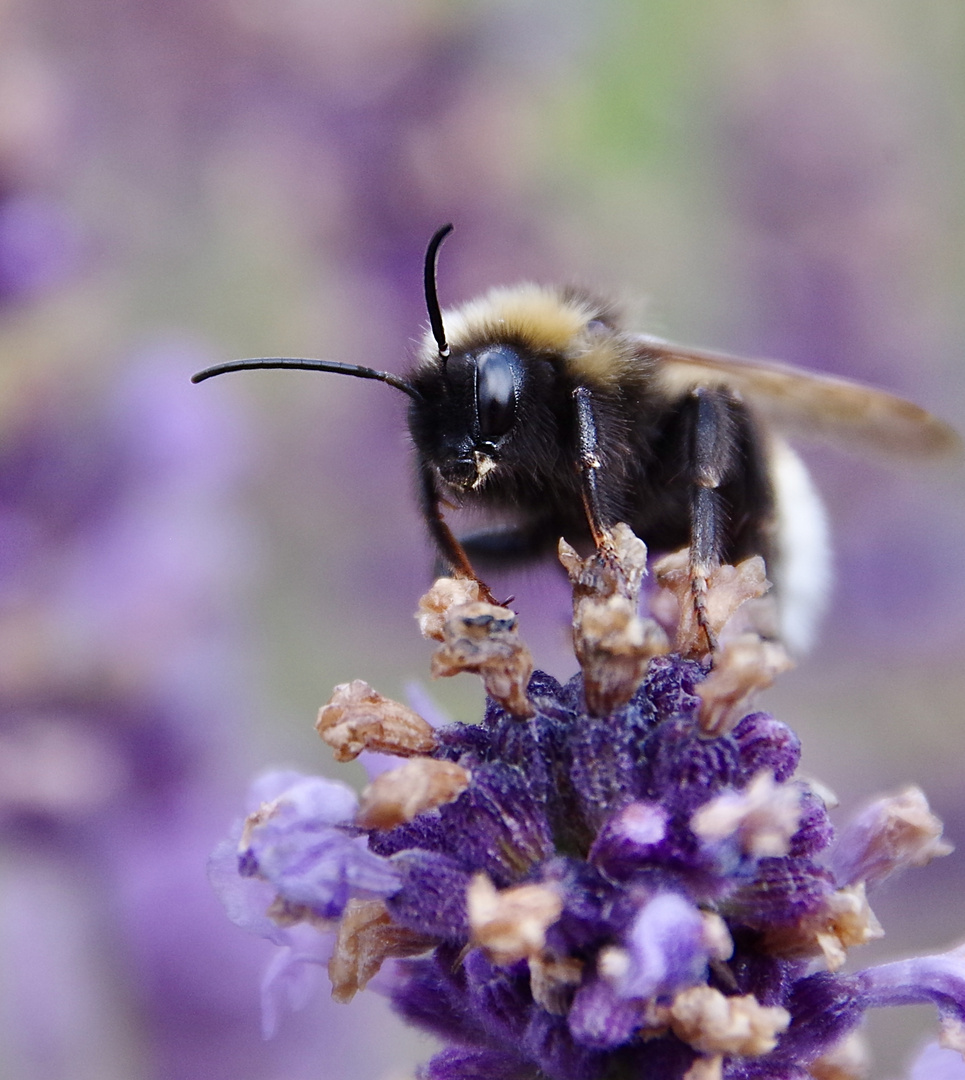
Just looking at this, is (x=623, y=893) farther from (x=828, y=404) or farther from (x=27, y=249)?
(x=27, y=249)

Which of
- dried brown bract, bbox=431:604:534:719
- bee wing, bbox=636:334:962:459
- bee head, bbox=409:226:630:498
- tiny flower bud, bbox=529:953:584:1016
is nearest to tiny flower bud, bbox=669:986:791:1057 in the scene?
tiny flower bud, bbox=529:953:584:1016

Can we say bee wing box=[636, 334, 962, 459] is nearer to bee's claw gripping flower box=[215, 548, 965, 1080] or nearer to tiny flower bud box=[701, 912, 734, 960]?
bee's claw gripping flower box=[215, 548, 965, 1080]

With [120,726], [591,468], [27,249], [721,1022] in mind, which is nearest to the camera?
[721,1022]

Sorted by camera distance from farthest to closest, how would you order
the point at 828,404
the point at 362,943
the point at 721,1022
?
the point at 828,404 → the point at 362,943 → the point at 721,1022

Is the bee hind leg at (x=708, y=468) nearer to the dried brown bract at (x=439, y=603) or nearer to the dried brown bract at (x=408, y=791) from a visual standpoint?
the dried brown bract at (x=439, y=603)

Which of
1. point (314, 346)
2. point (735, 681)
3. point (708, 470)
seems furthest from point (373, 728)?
point (314, 346)

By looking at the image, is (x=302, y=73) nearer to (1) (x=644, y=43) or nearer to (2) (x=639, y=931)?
(1) (x=644, y=43)

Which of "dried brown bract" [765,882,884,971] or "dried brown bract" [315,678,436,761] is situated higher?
"dried brown bract" [315,678,436,761]
